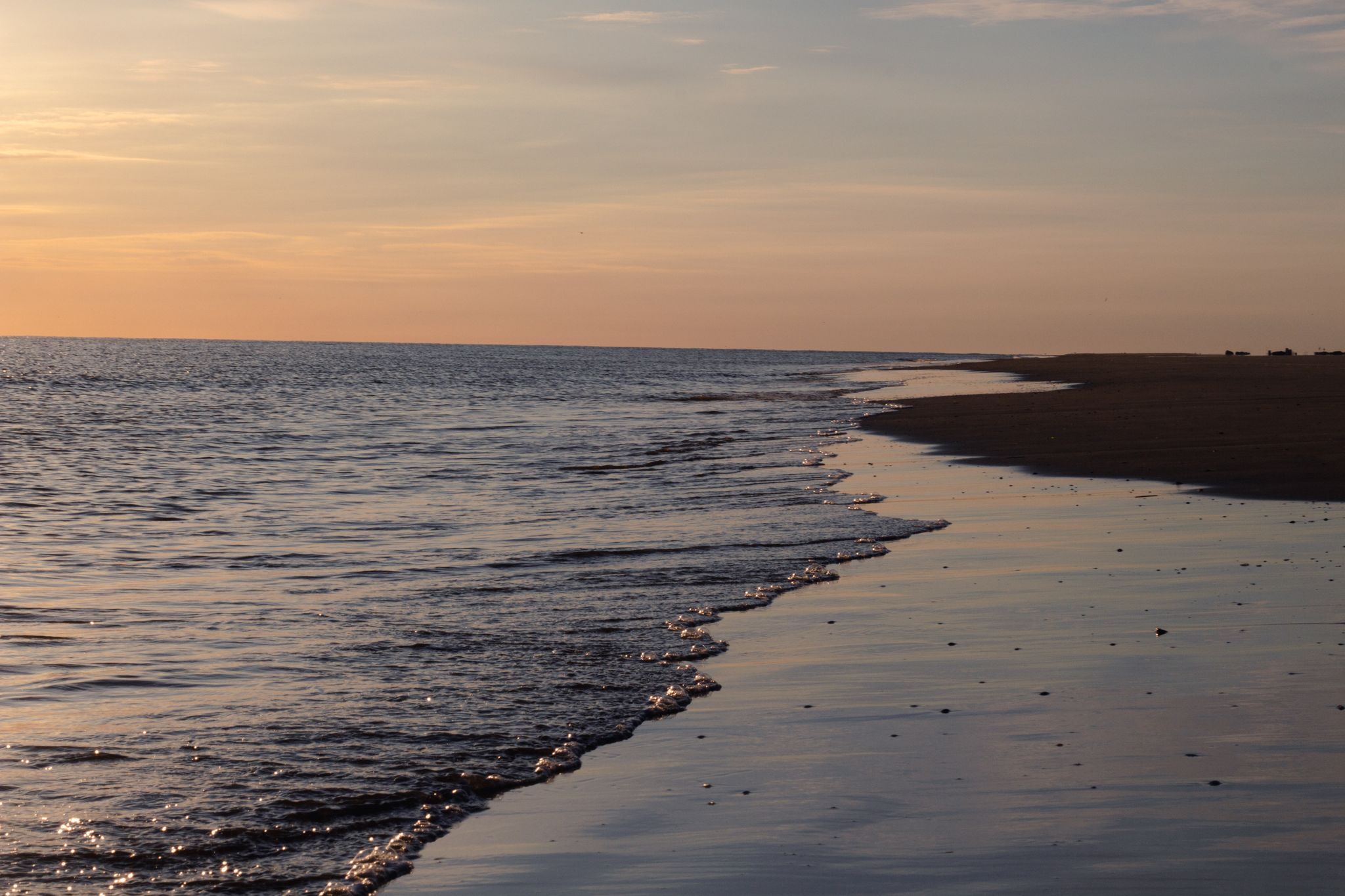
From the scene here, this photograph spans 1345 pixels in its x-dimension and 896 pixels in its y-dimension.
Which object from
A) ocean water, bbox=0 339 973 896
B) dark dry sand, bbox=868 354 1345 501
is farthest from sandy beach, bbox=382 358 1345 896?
dark dry sand, bbox=868 354 1345 501

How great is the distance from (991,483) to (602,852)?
13.3 metres

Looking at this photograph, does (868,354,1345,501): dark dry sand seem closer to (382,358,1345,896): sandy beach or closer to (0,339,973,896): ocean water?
(0,339,973,896): ocean water

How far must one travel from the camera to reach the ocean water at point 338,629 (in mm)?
5469

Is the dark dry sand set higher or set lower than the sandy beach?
higher

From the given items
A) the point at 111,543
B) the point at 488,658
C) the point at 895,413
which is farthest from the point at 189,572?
the point at 895,413

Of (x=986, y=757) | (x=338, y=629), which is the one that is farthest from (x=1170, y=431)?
(x=986, y=757)

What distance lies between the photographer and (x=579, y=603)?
34.3ft

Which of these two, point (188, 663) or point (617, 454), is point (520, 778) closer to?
point (188, 663)

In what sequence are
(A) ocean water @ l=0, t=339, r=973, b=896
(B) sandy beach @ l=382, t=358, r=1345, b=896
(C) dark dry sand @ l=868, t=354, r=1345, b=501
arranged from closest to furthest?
(B) sandy beach @ l=382, t=358, r=1345, b=896 → (A) ocean water @ l=0, t=339, r=973, b=896 → (C) dark dry sand @ l=868, t=354, r=1345, b=501

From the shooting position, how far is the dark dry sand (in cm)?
1642

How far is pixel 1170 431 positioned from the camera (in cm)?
2253

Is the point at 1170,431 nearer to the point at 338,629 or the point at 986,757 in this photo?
the point at 338,629

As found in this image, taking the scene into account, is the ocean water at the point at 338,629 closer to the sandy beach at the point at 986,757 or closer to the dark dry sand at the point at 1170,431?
the sandy beach at the point at 986,757

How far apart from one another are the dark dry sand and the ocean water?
12.3ft
